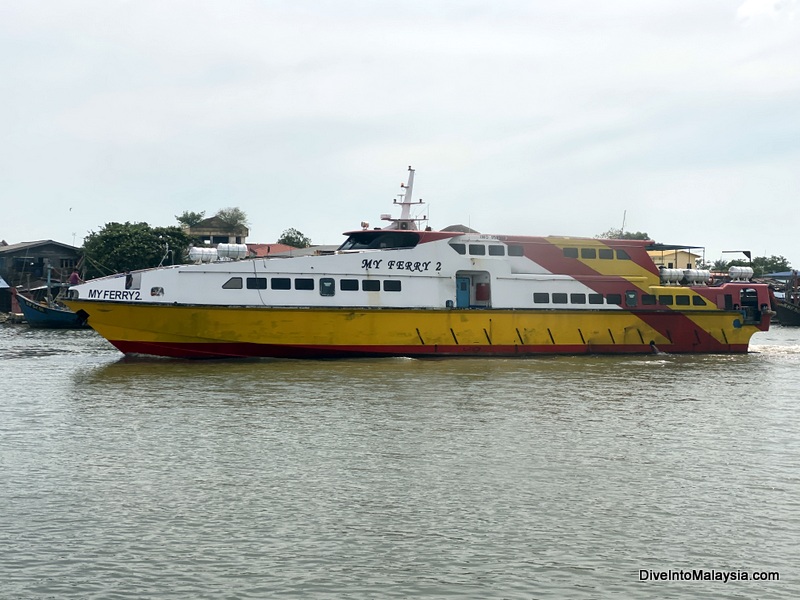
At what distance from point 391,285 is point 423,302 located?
1281 mm

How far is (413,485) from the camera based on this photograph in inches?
558

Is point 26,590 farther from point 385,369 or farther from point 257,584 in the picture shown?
point 385,369

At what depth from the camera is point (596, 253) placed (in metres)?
34.2

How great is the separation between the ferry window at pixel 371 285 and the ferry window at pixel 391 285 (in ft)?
0.71

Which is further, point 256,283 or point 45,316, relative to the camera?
point 45,316

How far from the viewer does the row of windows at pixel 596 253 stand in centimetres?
3388

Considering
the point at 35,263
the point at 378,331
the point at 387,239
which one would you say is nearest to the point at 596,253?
the point at 387,239

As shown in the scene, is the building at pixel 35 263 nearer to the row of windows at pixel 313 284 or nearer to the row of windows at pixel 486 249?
the row of windows at pixel 313 284

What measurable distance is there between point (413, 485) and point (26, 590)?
6085 millimetres

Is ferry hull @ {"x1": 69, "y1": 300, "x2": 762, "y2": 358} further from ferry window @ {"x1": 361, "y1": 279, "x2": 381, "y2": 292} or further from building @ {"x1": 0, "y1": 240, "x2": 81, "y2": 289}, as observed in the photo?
building @ {"x1": 0, "y1": 240, "x2": 81, "y2": 289}

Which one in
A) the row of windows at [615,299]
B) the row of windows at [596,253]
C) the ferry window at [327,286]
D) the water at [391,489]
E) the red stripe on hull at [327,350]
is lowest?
the water at [391,489]

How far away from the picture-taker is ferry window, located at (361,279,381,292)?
30.5 metres

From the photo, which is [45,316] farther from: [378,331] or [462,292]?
[462,292]

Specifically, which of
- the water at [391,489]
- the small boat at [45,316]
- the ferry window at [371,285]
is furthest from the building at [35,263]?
the water at [391,489]
